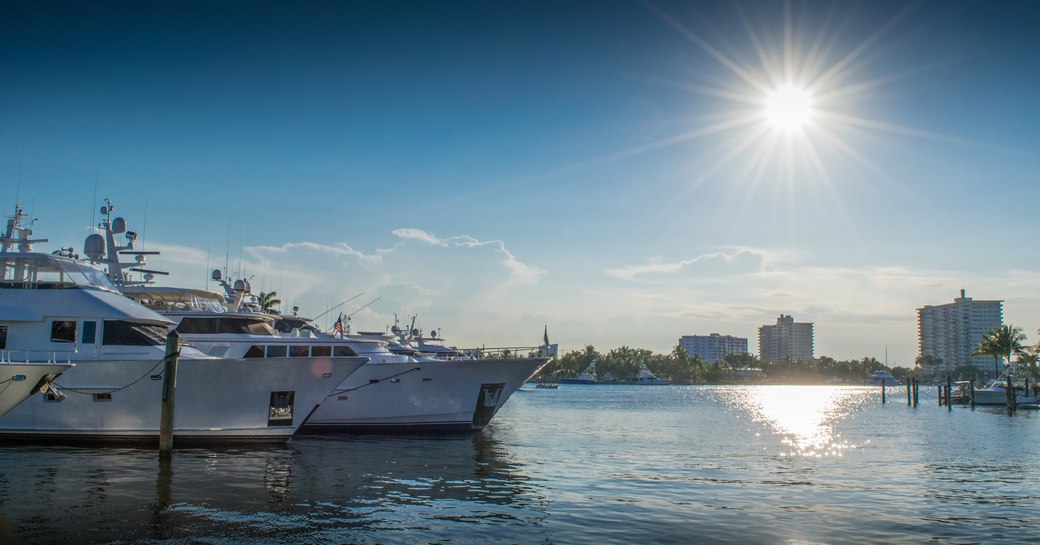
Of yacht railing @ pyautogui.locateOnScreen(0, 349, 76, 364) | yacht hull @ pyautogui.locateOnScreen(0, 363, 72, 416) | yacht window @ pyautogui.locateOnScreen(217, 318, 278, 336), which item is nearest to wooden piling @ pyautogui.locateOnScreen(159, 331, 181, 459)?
yacht hull @ pyautogui.locateOnScreen(0, 363, 72, 416)

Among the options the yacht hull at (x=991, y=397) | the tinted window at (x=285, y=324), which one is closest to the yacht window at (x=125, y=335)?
the tinted window at (x=285, y=324)

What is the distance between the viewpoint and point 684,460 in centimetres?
2650

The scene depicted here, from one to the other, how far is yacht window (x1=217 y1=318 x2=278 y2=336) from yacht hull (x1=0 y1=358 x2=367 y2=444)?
7.05 metres

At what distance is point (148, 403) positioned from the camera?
23844mm

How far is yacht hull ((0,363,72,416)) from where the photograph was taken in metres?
17.5

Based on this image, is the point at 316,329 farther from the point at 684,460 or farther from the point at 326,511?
the point at 326,511

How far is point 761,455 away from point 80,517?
2279 centimetres

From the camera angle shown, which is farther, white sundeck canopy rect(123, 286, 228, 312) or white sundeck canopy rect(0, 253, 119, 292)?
white sundeck canopy rect(123, 286, 228, 312)

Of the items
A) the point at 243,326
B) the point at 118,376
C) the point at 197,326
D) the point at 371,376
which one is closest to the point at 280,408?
the point at 118,376

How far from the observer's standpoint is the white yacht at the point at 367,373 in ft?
101

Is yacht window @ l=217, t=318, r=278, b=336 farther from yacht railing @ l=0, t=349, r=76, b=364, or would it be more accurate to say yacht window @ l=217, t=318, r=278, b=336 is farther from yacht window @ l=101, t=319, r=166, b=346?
yacht railing @ l=0, t=349, r=76, b=364

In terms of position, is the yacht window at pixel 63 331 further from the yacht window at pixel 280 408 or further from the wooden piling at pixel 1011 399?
the wooden piling at pixel 1011 399

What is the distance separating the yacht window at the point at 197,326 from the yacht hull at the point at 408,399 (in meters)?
5.42

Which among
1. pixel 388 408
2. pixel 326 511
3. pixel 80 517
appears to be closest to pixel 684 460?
pixel 388 408
